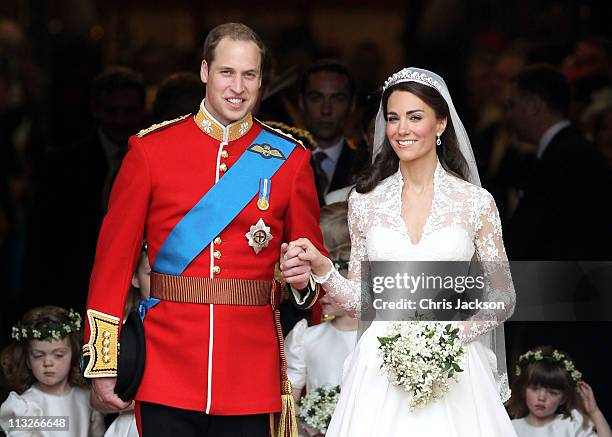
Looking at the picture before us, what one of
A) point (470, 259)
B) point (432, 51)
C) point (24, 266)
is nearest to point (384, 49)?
point (432, 51)

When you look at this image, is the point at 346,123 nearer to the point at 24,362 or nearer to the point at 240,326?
the point at 24,362

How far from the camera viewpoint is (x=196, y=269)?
16.3 feet

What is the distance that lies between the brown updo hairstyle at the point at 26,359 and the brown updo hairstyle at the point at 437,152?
1707 mm

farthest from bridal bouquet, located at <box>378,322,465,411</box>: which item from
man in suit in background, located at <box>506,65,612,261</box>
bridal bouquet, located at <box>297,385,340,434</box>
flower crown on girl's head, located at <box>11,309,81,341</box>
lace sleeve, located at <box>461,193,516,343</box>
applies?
man in suit in background, located at <box>506,65,612,261</box>

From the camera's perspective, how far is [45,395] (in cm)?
637

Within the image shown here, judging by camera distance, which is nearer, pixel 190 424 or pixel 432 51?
pixel 190 424

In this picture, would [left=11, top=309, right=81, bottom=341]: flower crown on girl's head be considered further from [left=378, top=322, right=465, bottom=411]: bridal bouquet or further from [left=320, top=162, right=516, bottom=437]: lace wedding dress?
[left=378, top=322, right=465, bottom=411]: bridal bouquet

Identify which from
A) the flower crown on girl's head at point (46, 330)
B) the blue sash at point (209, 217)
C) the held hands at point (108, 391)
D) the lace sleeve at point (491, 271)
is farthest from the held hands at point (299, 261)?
the flower crown on girl's head at point (46, 330)

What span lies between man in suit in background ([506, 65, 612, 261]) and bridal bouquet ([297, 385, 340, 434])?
5.19 ft

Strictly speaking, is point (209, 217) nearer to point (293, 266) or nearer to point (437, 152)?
point (293, 266)

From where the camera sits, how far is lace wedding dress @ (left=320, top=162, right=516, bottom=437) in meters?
4.93

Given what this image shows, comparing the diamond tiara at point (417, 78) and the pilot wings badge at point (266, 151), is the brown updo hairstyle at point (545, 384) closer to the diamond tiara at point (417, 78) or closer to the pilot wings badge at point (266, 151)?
the diamond tiara at point (417, 78)

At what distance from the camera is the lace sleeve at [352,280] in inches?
201

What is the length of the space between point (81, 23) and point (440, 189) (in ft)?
18.1
